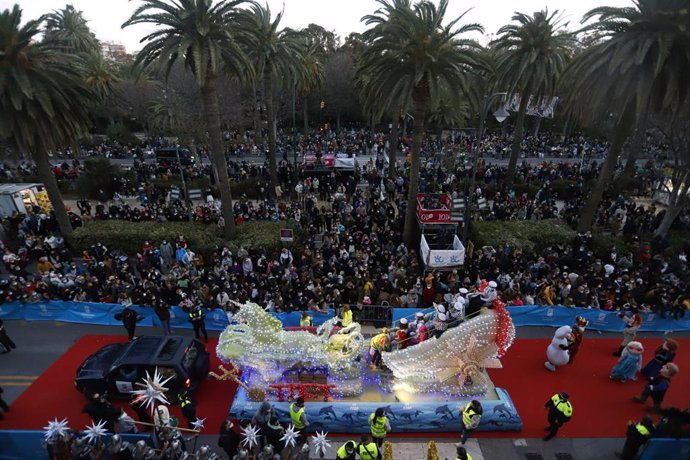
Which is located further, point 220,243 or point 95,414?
point 220,243

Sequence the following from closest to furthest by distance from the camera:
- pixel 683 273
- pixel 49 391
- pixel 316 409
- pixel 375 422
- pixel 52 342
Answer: pixel 375 422 → pixel 316 409 → pixel 49 391 → pixel 52 342 → pixel 683 273

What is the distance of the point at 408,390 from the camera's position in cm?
1167

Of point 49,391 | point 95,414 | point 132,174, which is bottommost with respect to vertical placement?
point 49,391

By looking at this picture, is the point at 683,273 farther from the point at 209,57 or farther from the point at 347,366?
the point at 209,57

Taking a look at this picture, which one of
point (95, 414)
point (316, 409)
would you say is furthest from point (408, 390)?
point (95, 414)

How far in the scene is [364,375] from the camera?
12.0 meters

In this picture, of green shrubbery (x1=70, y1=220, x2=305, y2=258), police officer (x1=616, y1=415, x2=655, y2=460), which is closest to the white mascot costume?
police officer (x1=616, y1=415, x2=655, y2=460)

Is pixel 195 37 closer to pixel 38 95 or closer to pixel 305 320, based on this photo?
pixel 38 95

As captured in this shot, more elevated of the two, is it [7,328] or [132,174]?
[132,174]

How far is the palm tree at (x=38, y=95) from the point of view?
17.1m

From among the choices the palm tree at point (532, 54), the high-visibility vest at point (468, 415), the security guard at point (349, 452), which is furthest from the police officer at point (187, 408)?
the palm tree at point (532, 54)

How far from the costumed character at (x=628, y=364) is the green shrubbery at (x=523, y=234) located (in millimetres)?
7399

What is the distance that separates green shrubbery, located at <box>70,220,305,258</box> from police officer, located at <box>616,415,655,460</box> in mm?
14485

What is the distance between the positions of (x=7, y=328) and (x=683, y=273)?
25685 mm
